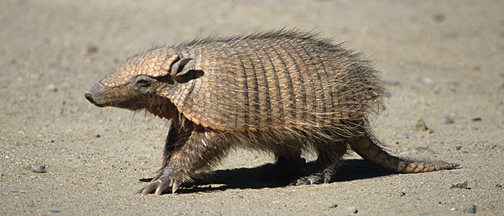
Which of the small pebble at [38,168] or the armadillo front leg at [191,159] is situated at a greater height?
the armadillo front leg at [191,159]

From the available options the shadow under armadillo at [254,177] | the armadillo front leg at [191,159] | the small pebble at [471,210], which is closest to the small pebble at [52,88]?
the shadow under armadillo at [254,177]

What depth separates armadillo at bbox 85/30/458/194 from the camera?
4340 mm

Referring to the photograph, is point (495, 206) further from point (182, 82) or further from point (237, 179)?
point (182, 82)

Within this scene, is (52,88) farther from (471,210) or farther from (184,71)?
(471,210)

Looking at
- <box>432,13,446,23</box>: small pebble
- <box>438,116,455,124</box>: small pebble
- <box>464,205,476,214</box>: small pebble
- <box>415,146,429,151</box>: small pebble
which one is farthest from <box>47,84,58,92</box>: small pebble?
<box>432,13,446,23</box>: small pebble

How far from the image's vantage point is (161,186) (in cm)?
448

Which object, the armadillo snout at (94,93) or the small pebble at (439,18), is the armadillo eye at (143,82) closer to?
the armadillo snout at (94,93)

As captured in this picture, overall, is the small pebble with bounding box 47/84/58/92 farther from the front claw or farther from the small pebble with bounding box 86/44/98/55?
the front claw

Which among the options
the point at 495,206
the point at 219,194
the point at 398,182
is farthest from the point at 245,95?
the point at 495,206

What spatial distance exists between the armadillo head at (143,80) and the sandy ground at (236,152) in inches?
38.5

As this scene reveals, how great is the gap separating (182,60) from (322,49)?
1609 mm

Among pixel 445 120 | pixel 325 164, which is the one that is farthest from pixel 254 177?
pixel 445 120

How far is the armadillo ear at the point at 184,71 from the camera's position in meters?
4.28

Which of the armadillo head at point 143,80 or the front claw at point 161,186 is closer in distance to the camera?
the armadillo head at point 143,80
